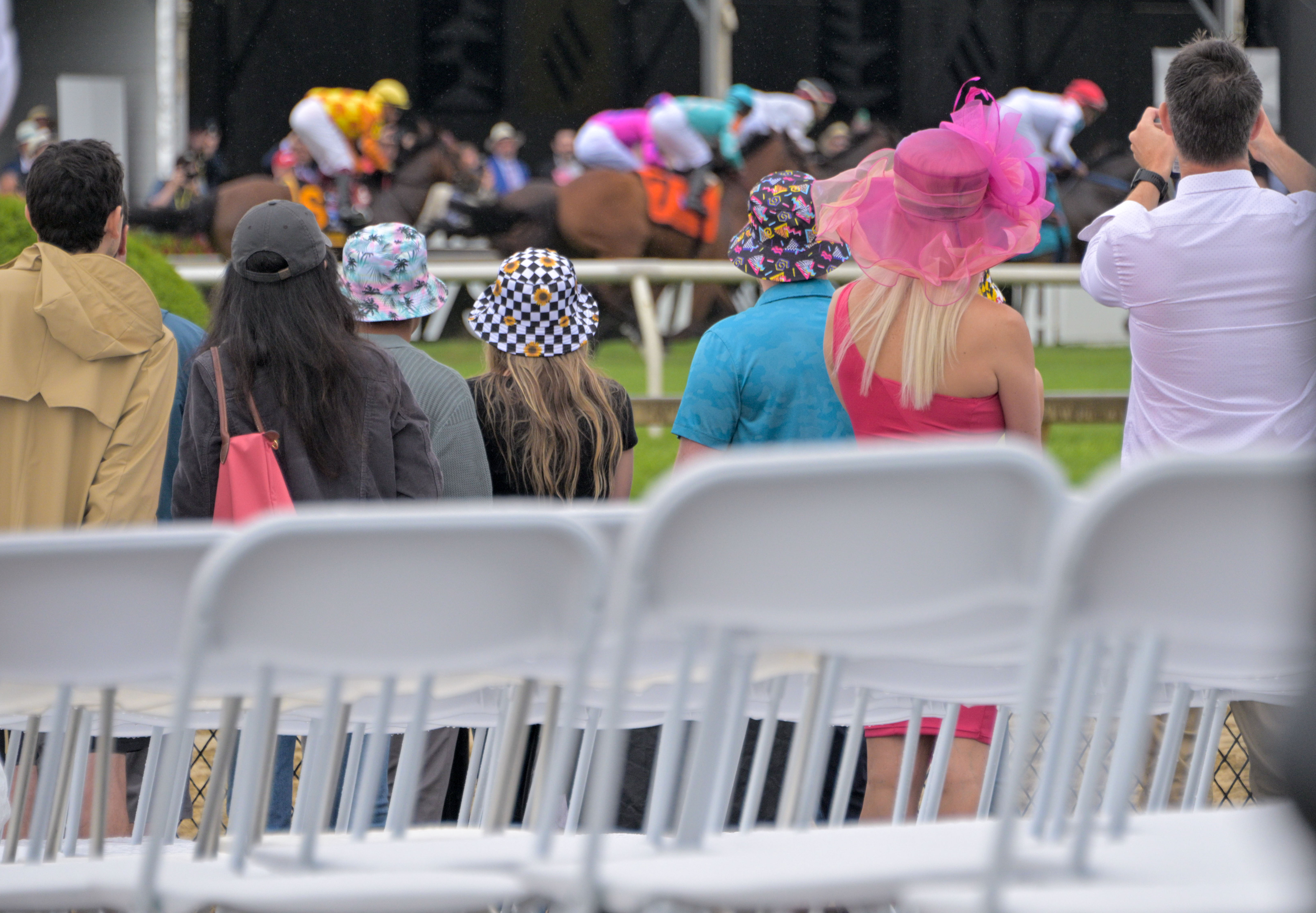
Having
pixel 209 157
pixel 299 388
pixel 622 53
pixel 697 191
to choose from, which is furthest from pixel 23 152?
pixel 299 388

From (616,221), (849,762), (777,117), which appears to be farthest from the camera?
(777,117)

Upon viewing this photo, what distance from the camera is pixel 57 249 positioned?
253 centimetres

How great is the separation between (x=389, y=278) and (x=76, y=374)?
0.53 m

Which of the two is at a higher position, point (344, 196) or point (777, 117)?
Answer: point (777, 117)

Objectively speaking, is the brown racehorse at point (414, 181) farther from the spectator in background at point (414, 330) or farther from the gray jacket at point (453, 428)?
the gray jacket at point (453, 428)

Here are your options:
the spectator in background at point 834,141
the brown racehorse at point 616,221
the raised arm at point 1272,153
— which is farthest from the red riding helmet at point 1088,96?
the raised arm at point 1272,153

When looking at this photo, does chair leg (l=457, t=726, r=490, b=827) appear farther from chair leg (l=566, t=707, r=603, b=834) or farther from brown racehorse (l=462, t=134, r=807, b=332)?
brown racehorse (l=462, t=134, r=807, b=332)

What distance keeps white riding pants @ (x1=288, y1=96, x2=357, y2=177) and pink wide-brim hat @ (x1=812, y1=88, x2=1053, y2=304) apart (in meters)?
10.3

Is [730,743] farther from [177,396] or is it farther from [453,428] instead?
[177,396]

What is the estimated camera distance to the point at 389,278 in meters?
2.67

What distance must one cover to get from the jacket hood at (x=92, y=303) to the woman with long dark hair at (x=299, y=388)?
0.19 m

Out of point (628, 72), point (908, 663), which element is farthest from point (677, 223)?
point (908, 663)

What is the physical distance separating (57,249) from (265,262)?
1.35 ft

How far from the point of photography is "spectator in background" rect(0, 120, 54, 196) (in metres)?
12.1
